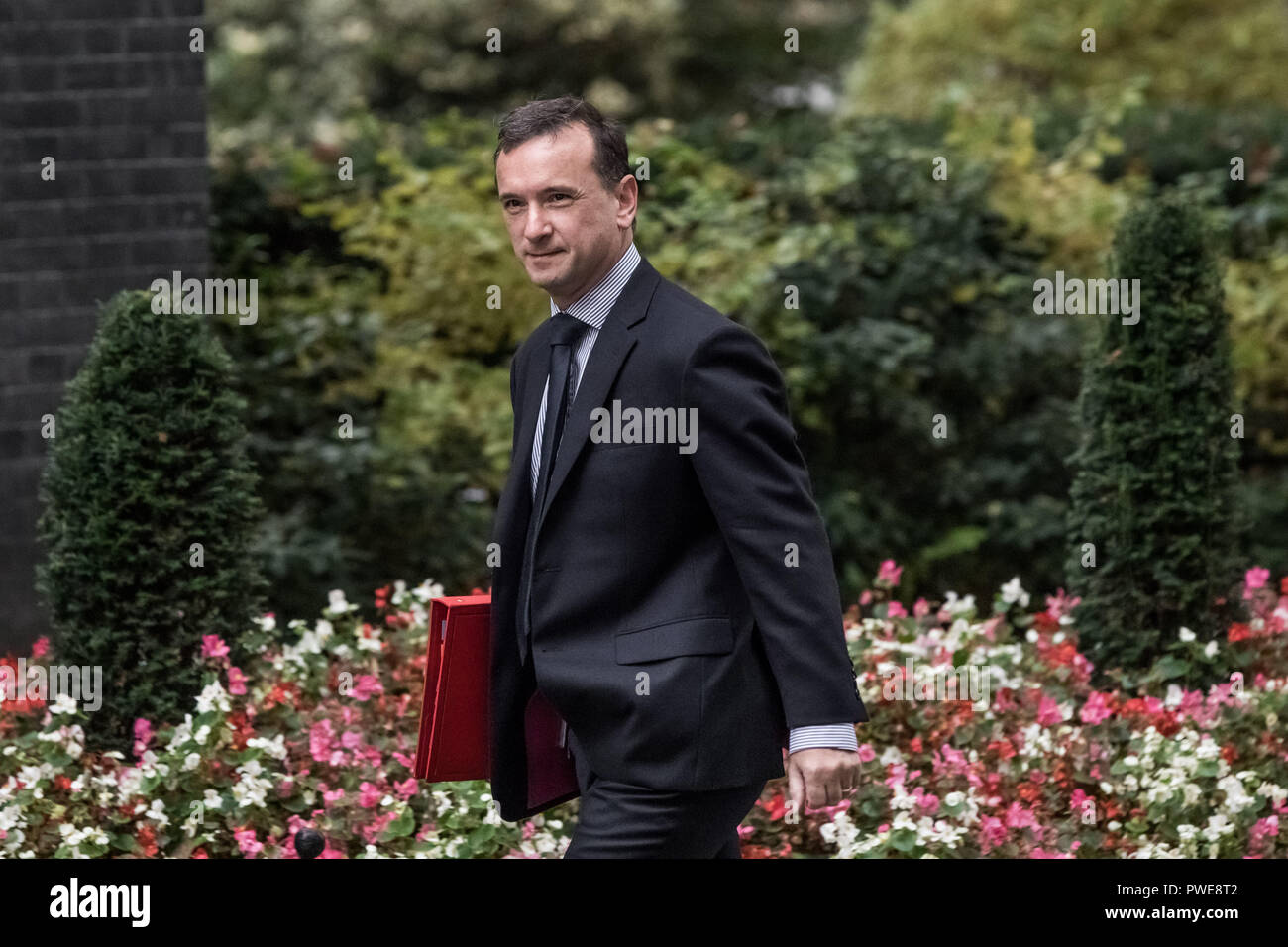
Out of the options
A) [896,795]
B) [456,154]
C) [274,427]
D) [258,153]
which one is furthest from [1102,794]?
[258,153]

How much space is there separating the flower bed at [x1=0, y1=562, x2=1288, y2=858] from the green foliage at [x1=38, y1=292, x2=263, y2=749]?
0.12 meters

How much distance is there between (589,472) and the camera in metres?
2.88

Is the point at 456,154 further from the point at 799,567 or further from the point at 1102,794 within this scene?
the point at 799,567

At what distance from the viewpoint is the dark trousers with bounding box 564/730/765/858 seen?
2807 mm

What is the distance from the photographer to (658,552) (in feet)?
9.32

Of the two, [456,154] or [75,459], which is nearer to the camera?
[75,459]

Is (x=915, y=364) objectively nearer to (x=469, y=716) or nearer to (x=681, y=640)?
(x=469, y=716)

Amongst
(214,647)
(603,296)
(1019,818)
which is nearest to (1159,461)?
(1019,818)

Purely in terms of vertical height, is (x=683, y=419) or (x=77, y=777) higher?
(x=683, y=419)

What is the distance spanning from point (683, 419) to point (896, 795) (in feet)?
6.46

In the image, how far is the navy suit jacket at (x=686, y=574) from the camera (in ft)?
8.95

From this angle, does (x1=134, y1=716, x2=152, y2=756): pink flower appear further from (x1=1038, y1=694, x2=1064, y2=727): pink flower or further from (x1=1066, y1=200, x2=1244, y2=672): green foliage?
(x1=1066, y1=200, x2=1244, y2=672): green foliage

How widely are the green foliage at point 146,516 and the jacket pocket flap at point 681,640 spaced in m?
2.43

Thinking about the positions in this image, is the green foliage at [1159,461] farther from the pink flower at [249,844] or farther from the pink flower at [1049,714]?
the pink flower at [249,844]
